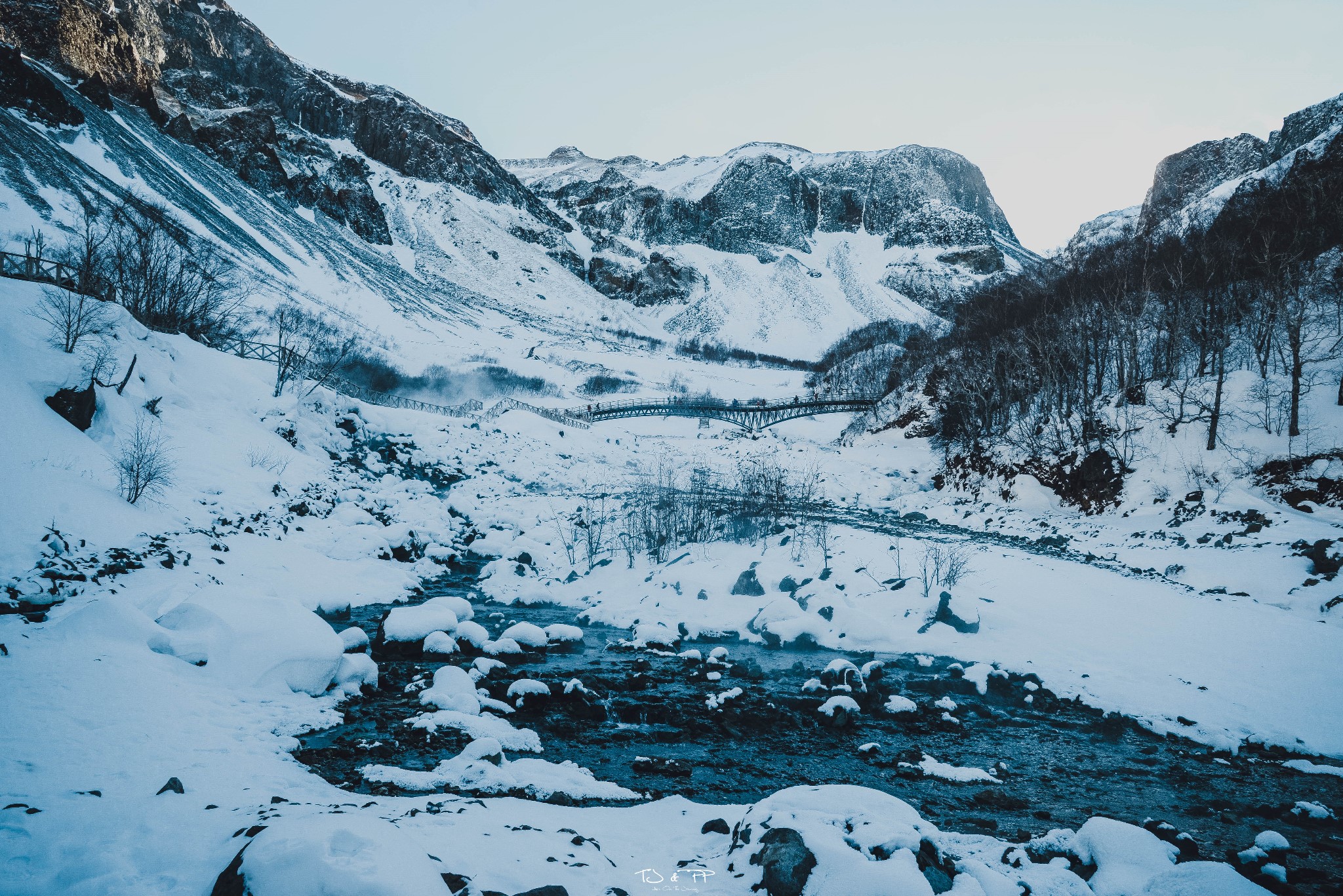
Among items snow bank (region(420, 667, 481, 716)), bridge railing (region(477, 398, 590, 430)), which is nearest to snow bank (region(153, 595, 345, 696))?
snow bank (region(420, 667, 481, 716))

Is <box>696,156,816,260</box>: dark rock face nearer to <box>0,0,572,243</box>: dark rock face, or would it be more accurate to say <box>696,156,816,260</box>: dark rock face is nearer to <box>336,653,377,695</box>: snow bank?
<box>0,0,572,243</box>: dark rock face

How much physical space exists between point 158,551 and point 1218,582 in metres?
21.9

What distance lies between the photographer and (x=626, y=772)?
21.3 feet

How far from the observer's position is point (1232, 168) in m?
54.6

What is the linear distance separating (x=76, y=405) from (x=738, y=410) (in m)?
50.9

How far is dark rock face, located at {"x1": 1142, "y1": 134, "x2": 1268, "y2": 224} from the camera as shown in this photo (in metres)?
52.7

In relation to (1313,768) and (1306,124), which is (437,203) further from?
(1313,768)

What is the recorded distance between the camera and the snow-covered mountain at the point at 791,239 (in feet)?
393

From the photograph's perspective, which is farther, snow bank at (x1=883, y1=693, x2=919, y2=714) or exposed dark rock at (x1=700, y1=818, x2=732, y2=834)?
snow bank at (x1=883, y1=693, x2=919, y2=714)

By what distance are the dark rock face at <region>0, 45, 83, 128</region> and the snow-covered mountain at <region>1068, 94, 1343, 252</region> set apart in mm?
91835

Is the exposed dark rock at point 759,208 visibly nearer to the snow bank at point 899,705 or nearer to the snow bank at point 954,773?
the snow bank at point 899,705

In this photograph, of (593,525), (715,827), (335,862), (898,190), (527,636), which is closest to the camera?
(335,862)

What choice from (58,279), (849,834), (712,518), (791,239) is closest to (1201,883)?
(849,834)

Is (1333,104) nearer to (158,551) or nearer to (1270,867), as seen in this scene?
(1270,867)
